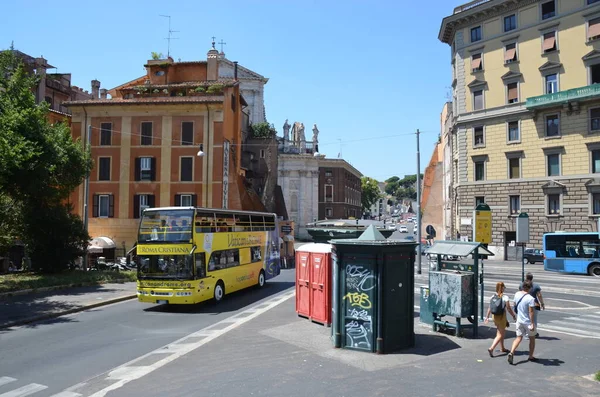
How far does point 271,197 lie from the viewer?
172 ft

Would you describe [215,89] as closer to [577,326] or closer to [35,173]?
[35,173]

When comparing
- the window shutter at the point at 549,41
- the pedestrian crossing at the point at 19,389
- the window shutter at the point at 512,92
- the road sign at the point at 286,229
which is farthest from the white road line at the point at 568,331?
the window shutter at the point at 549,41

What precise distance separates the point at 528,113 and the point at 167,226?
3329 cm

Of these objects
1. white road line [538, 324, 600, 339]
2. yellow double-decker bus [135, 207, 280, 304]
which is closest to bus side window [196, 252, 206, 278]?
yellow double-decker bus [135, 207, 280, 304]

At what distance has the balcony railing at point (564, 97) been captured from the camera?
1364 inches

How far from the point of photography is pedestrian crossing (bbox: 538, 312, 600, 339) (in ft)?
39.2

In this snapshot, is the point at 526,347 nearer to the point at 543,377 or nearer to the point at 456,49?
the point at 543,377

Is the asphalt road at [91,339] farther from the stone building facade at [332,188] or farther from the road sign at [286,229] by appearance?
the stone building facade at [332,188]

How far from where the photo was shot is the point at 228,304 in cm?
1773

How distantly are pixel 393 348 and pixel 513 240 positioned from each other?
34.9 meters

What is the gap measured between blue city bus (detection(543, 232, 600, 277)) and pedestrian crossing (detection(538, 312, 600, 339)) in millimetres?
16956

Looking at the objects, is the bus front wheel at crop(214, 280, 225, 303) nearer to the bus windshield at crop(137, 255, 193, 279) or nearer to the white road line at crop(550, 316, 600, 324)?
the bus windshield at crop(137, 255, 193, 279)

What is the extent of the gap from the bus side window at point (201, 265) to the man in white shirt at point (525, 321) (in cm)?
1022

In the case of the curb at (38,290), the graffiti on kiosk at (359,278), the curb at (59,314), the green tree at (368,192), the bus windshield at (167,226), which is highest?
the green tree at (368,192)
